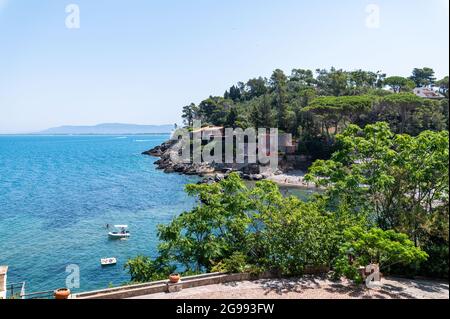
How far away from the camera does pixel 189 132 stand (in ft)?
207

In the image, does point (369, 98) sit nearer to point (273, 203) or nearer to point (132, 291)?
point (273, 203)

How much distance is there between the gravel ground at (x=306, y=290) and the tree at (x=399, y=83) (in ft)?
170

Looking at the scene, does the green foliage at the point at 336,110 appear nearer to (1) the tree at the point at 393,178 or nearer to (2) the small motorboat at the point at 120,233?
→ (1) the tree at the point at 393,178

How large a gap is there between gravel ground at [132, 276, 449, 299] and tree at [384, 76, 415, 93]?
5170 cm

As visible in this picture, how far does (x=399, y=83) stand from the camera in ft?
189

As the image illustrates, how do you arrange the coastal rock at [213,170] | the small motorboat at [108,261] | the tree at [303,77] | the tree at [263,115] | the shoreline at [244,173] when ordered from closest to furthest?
the small motorboat at [108,261] → the shoreline at [244,173] → the coastal rock at [213,170] → the tree at [263,115] → the tree at [303,77]

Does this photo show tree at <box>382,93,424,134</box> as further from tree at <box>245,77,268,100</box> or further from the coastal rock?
tree at <box>245,77,268,100</box>

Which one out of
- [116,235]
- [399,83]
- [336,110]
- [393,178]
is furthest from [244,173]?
[393,178]

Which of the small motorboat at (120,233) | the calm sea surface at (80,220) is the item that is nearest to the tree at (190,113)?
the calm sea surface at (80,220)

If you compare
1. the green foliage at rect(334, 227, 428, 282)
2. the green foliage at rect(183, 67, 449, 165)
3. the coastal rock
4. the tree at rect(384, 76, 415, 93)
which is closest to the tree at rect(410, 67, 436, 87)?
the green foliage at rect(183, 67, 449, 165)

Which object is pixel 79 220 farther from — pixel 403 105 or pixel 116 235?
pixel 403 105

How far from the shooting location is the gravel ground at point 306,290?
837cm

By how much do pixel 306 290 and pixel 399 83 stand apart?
56.8 meters

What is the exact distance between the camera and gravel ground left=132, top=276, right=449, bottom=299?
27.5 ft
